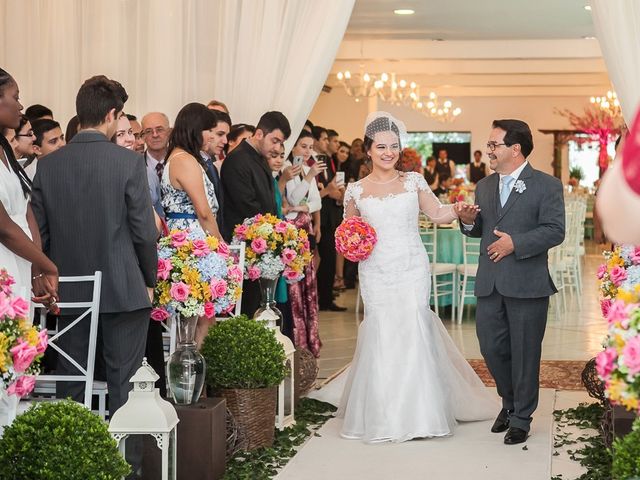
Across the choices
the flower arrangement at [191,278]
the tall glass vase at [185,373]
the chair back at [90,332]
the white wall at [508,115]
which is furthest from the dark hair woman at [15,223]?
the white wall at [508,115]

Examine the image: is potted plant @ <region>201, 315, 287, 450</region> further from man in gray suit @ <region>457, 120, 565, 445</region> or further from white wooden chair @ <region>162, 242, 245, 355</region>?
man in gray suit @ <region>457, 120, 565, 445</region>

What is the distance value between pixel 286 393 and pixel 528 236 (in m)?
1.65

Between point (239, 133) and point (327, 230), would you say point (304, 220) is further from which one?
point (327, 230)

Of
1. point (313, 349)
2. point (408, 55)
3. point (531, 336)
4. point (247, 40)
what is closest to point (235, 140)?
point (247, 40)

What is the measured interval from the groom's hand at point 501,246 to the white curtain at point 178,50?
2474 mm

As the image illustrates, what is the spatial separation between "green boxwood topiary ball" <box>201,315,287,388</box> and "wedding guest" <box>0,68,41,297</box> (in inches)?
50.6

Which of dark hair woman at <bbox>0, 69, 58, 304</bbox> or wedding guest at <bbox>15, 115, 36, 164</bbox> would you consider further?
wedding guest at <bbox>15, 115, 36, 164</bbox>

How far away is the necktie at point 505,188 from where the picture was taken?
5.91 metres

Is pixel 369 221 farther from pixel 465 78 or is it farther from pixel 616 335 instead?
pixel 465 78

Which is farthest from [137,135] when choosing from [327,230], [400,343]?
[327,230]

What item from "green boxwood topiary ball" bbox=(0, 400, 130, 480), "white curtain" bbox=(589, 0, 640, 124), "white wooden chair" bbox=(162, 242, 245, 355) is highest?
"white curtain" bbox=(589, 0, 640, 124)

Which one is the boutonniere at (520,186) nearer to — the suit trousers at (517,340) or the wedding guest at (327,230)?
the suit trousers at (517,340)

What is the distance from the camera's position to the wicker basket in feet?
17.9

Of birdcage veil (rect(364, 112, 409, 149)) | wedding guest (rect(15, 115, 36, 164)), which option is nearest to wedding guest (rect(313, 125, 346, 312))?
birdcage veil (rect(364, 112, 409, 149))
